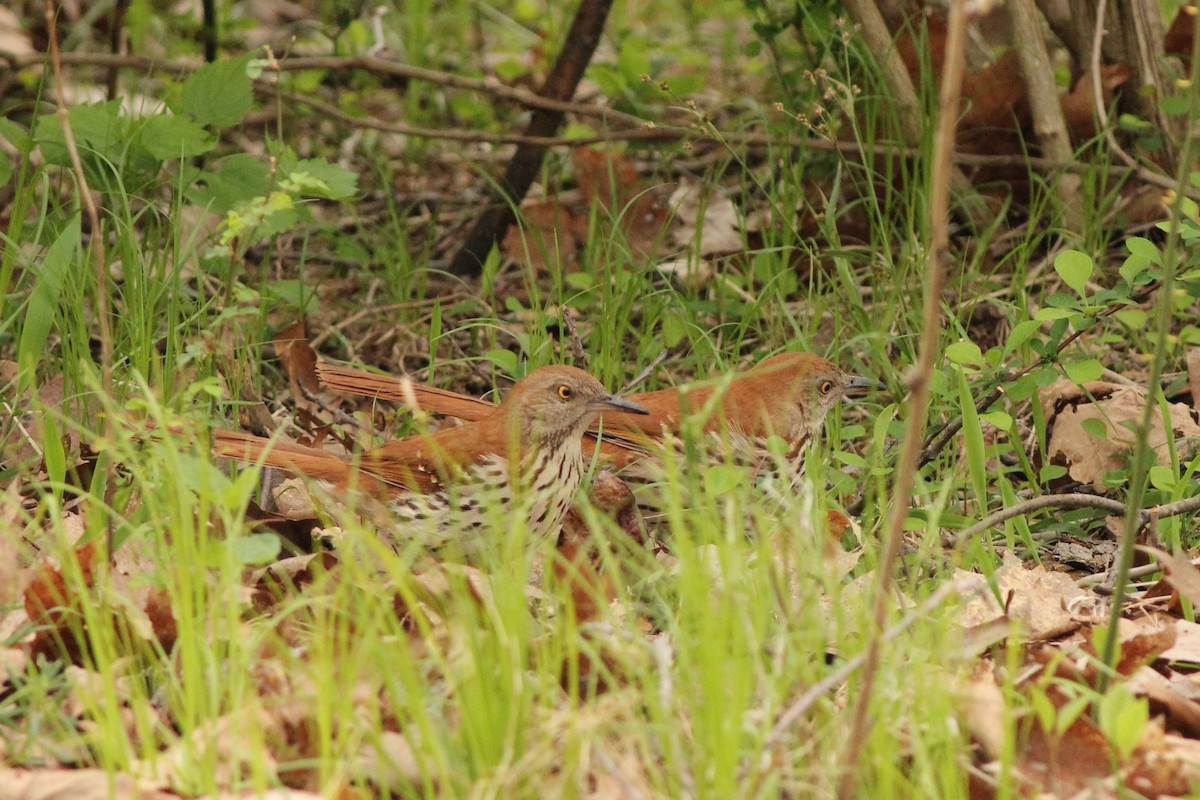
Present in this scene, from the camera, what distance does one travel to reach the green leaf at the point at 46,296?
12.6ft

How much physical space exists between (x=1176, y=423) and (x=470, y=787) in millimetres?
2789

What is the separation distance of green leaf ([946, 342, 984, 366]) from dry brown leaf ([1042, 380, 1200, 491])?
408 mm

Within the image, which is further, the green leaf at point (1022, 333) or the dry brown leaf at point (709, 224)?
the dry brown leaf at point (709, 224)

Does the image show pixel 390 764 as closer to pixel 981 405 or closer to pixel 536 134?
pixel 981 405

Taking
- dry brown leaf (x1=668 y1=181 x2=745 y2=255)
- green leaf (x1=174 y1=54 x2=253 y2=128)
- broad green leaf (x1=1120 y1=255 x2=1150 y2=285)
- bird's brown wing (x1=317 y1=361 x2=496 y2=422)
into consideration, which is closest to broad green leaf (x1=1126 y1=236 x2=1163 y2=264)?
broad green leaf (x1=1120 y1=255 x2=1150 y2=285)

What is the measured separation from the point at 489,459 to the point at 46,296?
1.24m

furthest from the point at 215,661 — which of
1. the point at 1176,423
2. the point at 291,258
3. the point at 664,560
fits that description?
the point at 291,258

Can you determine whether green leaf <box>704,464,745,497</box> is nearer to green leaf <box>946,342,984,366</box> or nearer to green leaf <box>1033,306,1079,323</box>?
green leaf <box>946,342,984,366</box>

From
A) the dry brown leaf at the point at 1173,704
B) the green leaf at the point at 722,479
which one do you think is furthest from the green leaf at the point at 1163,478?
the green leaf at the point at 722,479

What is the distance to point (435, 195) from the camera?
6438 mm

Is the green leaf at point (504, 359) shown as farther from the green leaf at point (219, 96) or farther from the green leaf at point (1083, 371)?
the green leaf at point (1083, 371)

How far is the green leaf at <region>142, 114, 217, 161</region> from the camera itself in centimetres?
440

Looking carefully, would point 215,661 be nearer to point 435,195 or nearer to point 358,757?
point 358,757

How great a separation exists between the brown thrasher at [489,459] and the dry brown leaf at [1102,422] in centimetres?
122
